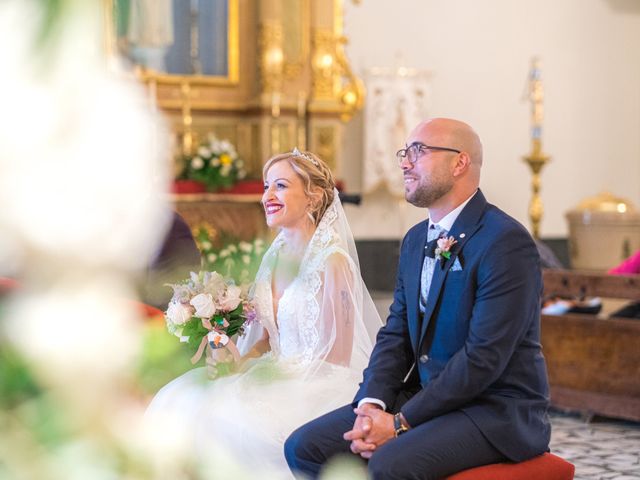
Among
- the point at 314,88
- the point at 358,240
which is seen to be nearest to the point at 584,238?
the point at 358,240

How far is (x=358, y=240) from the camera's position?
1300cm

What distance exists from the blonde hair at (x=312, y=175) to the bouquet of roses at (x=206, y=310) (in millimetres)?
571

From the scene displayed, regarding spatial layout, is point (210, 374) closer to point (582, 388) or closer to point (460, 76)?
point (582, 388)

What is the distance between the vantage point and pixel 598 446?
571cm

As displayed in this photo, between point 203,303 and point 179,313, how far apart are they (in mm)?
100

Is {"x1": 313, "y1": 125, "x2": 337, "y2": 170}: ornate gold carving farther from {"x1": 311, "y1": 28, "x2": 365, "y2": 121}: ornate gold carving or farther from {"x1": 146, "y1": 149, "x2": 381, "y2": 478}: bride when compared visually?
{"x1": 146, "y1": 149, "x2": 381, "y2": 478}: bride

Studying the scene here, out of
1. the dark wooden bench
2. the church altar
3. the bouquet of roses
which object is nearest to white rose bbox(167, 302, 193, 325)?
the bouquet of roses

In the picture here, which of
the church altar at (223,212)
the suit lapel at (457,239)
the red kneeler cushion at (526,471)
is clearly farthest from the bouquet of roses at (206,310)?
the church altar at (223,212)

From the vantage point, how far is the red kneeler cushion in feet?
9.28

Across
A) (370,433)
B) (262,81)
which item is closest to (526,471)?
(370,433)

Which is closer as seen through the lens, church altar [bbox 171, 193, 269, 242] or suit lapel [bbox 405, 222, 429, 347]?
suit lapel [bbox 405, 222, 429, 347]

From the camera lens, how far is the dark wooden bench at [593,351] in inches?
249

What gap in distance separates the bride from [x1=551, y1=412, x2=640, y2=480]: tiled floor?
1.76 metres

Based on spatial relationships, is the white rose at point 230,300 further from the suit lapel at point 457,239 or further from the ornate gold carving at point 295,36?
the ornate gold carving at point 295,36
